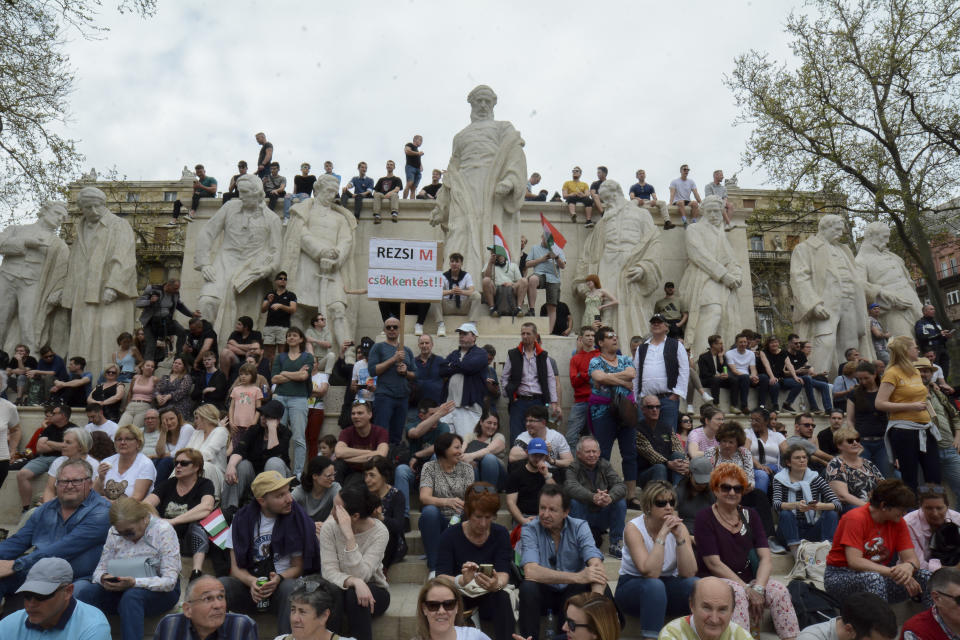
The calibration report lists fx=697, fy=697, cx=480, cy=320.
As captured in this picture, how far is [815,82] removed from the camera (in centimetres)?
1585

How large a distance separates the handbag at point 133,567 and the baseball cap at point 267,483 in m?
0.77

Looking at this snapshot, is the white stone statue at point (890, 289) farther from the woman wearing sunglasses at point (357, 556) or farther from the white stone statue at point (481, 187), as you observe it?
the woman wearing sunglasses at point (357, 556)

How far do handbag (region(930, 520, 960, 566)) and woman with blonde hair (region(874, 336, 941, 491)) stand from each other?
6.26ft

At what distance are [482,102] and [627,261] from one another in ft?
12.5

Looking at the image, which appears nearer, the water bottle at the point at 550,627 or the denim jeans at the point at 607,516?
the water bottle at the point at 550,627

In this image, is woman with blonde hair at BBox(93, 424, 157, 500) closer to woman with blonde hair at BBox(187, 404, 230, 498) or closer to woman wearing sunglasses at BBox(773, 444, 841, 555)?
woman with blonde hair at BBox(187, 404, 230, 498)

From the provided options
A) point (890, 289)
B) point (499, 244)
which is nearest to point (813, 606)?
point (499, 244)

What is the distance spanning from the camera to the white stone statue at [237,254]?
11.6 meters

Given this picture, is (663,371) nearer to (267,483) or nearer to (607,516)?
(607,516)

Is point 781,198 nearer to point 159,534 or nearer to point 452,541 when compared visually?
point 452,541

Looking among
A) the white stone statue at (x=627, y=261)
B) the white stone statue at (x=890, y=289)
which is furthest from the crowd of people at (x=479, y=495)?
the white stone statue at (x=890, y=289)

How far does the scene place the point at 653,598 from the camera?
4.41 m

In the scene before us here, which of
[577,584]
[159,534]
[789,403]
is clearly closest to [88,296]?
[159,534]

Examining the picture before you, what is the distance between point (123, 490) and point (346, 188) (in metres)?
9.64
